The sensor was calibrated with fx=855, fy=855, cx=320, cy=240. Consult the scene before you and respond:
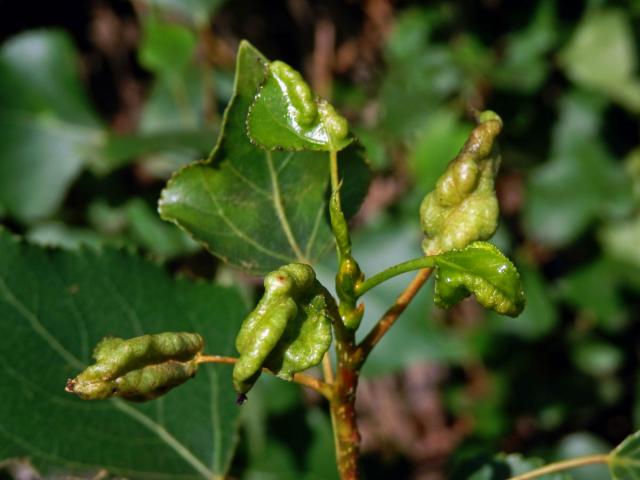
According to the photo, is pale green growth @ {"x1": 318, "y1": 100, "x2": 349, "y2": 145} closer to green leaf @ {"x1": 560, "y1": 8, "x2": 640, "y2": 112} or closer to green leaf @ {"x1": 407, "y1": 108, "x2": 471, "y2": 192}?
green leaf @ {"x1": 407, "y1": 108, "x2": 471, "y2": 192}

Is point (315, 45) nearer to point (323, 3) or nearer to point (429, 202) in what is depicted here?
point (323, 3)

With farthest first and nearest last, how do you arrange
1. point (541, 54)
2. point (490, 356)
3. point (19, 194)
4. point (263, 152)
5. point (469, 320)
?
point (469, 320)
point (490, 356)
point (541, 54)
point (19, 194)
point (263, 152)


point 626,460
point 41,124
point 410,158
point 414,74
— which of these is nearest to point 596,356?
point 410,158

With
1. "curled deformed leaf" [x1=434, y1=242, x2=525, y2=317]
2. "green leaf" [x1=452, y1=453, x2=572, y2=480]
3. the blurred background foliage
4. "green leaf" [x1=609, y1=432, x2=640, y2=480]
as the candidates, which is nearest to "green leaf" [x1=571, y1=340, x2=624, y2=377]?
the blurred background foliage

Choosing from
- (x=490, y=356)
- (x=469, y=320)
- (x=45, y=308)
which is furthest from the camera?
(x=469, y=320)

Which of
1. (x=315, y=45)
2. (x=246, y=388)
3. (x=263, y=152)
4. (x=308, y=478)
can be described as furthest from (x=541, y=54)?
(x=246, y=388)

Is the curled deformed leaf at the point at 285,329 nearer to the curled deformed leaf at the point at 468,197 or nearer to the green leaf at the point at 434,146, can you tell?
the curled deformed leaf at the point at 468,197
